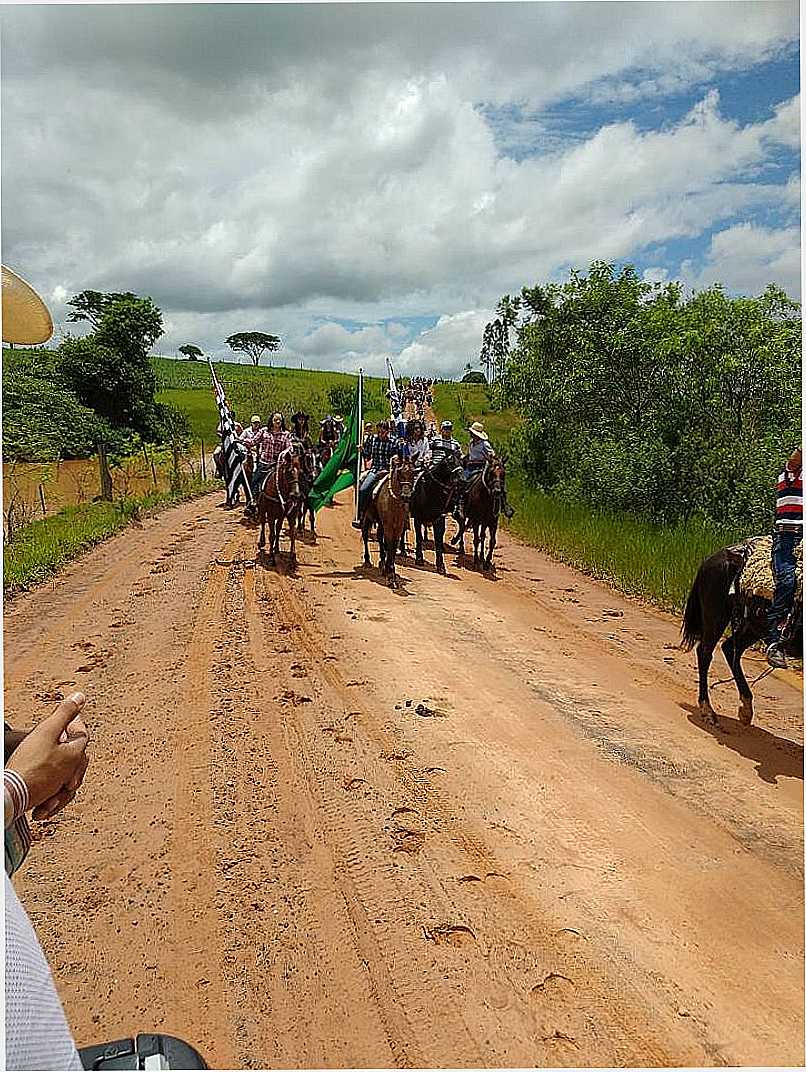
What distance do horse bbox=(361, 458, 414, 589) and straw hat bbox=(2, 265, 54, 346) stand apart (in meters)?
8.72

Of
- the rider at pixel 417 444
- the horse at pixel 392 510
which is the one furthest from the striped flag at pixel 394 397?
the horse at pixel 392 510

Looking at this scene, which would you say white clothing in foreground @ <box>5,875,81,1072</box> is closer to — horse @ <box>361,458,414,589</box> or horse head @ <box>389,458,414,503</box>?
horse @ <box>361,458,414,589</box>

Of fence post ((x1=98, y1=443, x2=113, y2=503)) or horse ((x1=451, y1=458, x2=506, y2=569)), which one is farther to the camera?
fence post ((x1=98, y1=443, x2=113, y2=503))

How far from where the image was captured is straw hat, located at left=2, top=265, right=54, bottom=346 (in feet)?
5.32

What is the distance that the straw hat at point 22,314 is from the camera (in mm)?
1620

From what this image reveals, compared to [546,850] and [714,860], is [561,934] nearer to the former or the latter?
[546,850]

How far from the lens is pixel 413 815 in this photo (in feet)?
Answer: 15.2

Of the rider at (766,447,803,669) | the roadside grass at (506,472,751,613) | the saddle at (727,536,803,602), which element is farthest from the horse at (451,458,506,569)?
the rider at (766,447,803,669)

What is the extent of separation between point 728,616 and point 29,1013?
20.3ft

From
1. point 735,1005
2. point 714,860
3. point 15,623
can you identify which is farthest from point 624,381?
point 735,1005

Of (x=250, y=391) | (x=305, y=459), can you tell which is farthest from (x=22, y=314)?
(x=250, y=391)

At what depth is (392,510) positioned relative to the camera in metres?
10.8

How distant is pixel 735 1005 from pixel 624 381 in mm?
15665

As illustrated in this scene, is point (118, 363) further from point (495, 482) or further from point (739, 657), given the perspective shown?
point (739, 657)
